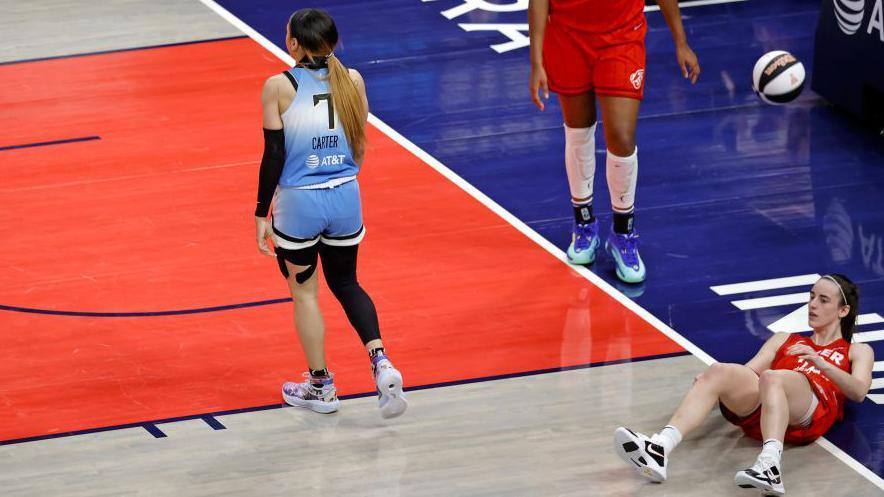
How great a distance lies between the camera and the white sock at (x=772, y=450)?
19.7 feet

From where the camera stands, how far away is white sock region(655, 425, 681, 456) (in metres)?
6.14

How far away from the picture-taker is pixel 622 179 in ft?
26.3

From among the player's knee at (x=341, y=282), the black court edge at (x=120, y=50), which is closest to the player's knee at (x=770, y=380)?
the player's knee at (x=341, y=282)

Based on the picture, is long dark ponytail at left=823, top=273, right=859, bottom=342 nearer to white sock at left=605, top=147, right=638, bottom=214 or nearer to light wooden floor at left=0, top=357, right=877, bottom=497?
light wooden floor at left=0, top=357, right=877, bottom=497

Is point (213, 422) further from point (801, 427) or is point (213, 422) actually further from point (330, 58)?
point (801, 427)

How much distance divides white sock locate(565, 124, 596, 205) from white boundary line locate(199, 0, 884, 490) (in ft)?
1.33

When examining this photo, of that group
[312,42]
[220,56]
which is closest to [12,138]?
[220,56]

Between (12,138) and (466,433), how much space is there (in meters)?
5.15

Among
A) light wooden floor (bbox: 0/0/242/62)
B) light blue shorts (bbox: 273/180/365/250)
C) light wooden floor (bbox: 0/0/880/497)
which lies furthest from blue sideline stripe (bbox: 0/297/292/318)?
light wooden floor (bbox: 0/0/242/62)

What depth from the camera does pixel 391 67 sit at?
37.9 feet

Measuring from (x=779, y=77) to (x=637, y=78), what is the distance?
4.45 feet

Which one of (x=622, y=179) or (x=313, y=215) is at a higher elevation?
(x=313, y=215)

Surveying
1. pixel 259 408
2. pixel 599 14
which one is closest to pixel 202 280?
pixel 259 408

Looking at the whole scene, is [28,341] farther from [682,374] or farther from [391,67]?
[391,67]
